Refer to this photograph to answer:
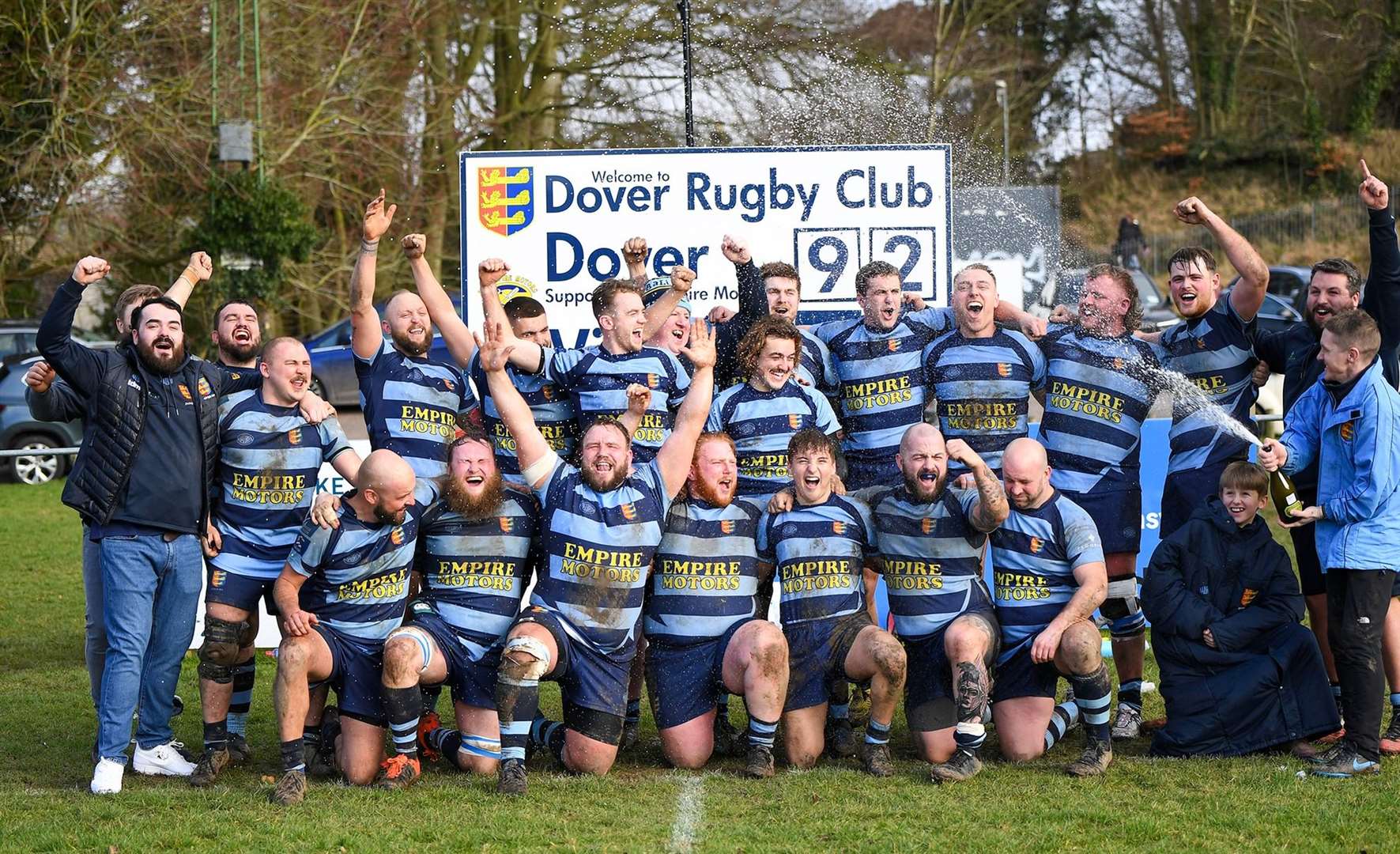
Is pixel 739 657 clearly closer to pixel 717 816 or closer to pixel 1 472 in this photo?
pixel 717 816

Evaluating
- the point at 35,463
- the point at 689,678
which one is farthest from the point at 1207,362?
the point at 35,463

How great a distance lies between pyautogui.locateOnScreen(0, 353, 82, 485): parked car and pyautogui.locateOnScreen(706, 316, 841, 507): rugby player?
11676 mm

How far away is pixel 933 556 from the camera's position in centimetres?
653

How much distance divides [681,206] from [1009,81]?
30.2 meters

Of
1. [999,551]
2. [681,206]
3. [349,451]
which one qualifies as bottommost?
[999,551]

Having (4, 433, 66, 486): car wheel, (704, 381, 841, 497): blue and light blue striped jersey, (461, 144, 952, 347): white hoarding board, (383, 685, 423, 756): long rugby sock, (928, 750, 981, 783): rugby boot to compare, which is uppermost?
(461, 144, 952, 347): white hoarding board

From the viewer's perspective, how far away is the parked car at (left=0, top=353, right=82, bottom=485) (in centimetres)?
1630

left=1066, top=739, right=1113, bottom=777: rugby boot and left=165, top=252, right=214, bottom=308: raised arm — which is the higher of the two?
left=165, top=252, right=214, bottom=308: raised arm

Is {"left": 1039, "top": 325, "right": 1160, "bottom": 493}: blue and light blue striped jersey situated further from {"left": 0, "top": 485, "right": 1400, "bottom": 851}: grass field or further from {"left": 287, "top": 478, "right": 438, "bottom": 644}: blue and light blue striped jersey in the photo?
{"left": 287, "top": 478, "right": 438, "bottom": 644}: blue and light blue striped jersey

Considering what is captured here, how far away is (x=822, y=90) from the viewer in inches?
648

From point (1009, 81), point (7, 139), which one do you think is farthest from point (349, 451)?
point (1009, 81)

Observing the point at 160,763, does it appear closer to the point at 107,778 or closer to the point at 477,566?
the point at 107,778

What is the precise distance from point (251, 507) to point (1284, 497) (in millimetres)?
4403

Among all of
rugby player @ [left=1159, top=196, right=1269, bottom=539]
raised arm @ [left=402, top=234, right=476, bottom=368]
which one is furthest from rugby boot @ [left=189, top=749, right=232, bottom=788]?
rugby player @ [left=1159, top=196, right=1269, bottom=539]
